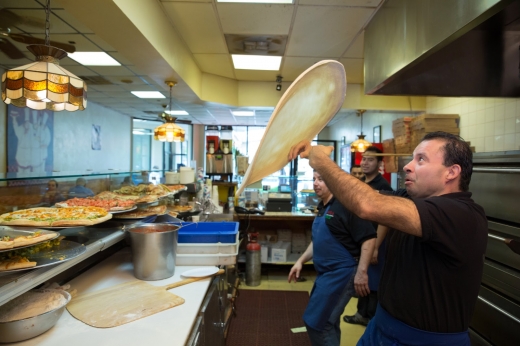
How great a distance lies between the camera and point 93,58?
4.43 meters

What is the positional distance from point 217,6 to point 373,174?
2.38 meters

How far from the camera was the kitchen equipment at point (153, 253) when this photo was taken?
167 cm

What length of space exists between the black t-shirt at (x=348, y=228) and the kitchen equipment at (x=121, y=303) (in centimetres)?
110

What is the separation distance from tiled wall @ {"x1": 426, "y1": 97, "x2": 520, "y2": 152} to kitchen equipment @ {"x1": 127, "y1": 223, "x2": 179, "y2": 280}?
3.43 m

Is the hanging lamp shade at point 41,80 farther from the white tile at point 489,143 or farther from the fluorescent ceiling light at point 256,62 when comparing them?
the white tile at point 489,143

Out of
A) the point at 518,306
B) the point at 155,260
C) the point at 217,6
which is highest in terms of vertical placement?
the point at 217,6

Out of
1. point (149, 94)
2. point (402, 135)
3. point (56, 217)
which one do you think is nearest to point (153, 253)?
point (56, 217)

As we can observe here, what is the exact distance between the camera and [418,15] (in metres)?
1.68

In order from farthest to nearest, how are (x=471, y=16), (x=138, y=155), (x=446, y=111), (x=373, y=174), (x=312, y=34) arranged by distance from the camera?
(x=138, y=155) < (x=446, y=111) < (x=312, y=34) < (x=373, y=174) < (x=471, y=16)

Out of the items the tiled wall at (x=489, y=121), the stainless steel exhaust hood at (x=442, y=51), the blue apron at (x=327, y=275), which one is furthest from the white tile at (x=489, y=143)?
the blue apron at (x=327, y=275)

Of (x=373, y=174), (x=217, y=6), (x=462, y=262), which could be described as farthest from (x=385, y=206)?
(x=217, y=6)

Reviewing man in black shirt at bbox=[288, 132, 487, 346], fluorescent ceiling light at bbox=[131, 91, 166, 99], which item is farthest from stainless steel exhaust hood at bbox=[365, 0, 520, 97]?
fluorescent ceiling light at bbox=[131, 91, 166, 99]

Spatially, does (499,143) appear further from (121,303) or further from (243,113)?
(243,113)

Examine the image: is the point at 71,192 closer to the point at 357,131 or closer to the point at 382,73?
the point at 382,73
